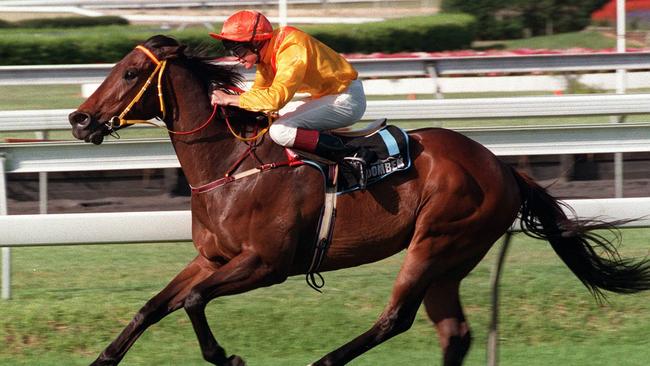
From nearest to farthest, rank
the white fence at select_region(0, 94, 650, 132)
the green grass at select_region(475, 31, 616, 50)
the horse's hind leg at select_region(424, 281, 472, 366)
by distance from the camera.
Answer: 1. the horse's hind leg at select_region(424, 281, 472, 366)
2. the white fence at select_region(0, 94, 650, 132)
3. the green grass at select_region(475, 31, 616, 50)

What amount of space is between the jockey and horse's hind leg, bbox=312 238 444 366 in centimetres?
43

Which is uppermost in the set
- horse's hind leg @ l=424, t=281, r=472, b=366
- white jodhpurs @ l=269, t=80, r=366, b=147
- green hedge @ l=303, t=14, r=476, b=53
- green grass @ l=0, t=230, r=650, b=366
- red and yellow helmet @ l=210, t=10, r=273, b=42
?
red and yellow helmet @ l=210, t=10, r=273, b=42

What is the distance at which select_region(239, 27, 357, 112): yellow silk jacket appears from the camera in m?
4.95

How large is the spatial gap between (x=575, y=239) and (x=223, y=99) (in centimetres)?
185

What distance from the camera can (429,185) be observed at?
5.32 meters

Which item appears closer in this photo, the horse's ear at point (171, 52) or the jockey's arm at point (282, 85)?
the jockey's arm at point (282, 85)

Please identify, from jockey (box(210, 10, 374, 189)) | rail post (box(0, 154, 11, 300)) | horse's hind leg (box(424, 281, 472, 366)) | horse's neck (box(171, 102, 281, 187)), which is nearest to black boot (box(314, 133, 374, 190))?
jockey (box(210, 10, 374, 189))

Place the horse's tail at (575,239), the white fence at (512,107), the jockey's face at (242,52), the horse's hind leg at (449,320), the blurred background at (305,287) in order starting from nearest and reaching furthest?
the jockey's face at (242,52)
the horse's hind leg at (449,320)
the horse's tail at (575,239)
the blurred background at (305,287)
the white fence at (512,107)

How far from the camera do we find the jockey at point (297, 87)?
500cm

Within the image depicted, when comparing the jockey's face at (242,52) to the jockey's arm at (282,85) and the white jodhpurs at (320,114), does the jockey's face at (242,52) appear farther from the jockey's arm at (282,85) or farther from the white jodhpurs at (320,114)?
the white jodhpurs at (320,114)

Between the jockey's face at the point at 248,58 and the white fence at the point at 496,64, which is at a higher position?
the jockey's face at the point at 248,58

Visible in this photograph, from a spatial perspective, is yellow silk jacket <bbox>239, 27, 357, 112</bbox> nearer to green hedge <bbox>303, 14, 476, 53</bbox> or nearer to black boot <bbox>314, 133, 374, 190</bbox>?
black boot <bbox>314, 133, 374, 190</bbox>

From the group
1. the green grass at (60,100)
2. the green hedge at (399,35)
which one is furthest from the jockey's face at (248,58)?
the green hedge at (399,35)

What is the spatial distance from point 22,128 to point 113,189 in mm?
2388
